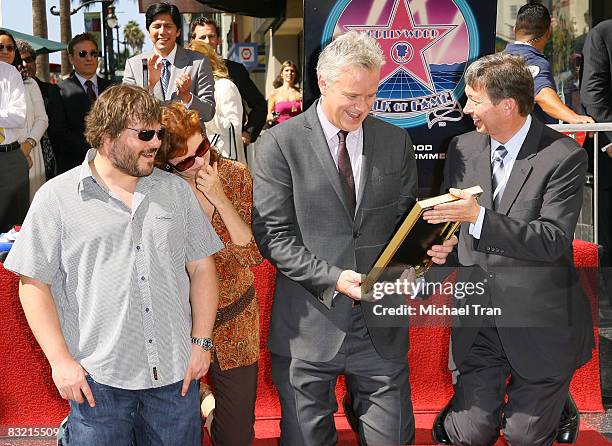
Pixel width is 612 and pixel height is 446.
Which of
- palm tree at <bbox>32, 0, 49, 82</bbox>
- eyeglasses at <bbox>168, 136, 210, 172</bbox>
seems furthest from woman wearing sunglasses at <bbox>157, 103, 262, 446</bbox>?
palm tree at <bbox>32, 0, 49, 82</bbox>

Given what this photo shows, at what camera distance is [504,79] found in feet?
13.0

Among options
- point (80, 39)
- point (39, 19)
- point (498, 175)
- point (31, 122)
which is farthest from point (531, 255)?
point (39, 19)

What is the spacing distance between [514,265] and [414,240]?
684 millimetres

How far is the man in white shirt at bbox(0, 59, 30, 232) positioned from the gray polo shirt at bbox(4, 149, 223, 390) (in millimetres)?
4002

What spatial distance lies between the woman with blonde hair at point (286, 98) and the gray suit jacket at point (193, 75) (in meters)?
4.75

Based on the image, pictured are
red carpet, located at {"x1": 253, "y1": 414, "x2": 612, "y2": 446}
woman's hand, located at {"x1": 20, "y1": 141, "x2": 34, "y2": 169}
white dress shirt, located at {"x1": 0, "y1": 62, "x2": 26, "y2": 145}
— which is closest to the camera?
red carpet, located at {"x1": 253, "y1": 414, "x2": 612, "y2": 446}

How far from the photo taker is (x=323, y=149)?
12.7 ft

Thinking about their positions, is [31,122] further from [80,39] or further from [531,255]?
[531,255]

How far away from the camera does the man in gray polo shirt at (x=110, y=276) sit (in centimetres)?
350

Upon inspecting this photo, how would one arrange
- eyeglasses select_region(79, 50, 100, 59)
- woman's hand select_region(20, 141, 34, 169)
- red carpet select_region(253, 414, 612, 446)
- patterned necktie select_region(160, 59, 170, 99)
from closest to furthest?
1. red carpet select_region(253, 414, 612, 446)
2. patterned necktie select_region(160, 59, 170, 99)
3. woman's hand select_region(20, 141, 34, 169)
4. eyeglasses select_region(79, 50, 100, 59)

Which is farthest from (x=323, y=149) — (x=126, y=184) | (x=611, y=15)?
(x=611, y=15)

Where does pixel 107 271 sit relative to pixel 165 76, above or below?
below

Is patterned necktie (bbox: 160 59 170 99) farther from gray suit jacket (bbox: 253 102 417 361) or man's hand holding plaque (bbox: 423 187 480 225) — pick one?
man's hand holding plaque (bbox: 423 187 480 225)
